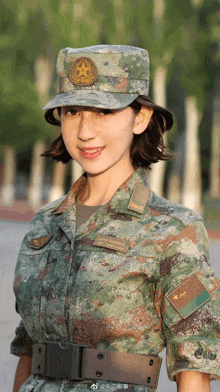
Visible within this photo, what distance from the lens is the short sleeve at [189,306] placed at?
2066 mm

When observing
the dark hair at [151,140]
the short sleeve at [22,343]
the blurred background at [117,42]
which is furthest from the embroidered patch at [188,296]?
the blurred background at [117,42]

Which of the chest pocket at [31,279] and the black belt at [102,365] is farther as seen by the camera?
the chest pocket at [31,279]

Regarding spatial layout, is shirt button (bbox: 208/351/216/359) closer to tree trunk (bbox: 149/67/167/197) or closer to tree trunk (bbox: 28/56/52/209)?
tree trunk (bbox: 149/67/167/197)

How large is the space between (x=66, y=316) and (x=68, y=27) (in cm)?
2562

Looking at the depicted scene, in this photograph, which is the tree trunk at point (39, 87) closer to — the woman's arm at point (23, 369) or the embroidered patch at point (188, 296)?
the woman's arm at point (23, 369)

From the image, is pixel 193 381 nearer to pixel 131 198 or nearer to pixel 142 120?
pixel 131 198

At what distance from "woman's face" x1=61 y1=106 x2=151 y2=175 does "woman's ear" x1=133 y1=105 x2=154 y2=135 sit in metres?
0.04

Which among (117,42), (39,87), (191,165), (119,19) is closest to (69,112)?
(117,42)

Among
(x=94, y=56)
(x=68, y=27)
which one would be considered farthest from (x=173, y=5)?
(x=94, y=56)

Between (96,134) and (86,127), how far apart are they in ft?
0.13

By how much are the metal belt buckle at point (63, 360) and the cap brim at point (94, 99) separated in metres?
0.74

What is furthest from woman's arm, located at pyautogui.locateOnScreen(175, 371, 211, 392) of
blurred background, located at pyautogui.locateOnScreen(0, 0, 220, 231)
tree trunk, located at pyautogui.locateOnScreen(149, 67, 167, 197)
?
tree trunk, located at pyautogui.locateOnScreen(149, 67, 167, 197)

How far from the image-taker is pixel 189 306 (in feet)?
6.84

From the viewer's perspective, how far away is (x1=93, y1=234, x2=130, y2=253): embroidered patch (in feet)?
7.18
